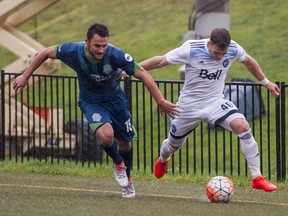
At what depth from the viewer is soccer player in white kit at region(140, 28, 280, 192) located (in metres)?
14.0

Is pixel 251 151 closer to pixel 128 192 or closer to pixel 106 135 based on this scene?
pixel 128 192

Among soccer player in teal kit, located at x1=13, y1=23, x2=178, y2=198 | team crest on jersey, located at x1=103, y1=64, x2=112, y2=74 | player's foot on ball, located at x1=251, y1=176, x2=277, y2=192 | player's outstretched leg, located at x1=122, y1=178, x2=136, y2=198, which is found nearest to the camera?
soccer player in teal kit, located at x1=13, y1=23, x2=178, y2=198

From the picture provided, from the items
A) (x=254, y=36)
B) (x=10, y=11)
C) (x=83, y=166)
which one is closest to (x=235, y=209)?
(x=83, y=166)

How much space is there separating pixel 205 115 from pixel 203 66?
596mm

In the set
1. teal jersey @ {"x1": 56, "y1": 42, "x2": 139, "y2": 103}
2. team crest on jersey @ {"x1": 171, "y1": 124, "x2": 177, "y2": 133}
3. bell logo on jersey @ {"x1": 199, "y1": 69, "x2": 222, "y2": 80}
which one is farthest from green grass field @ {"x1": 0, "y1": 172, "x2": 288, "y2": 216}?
bell logo on jersey @ {"x1": 199, "y1": 69, "x2": 222, "y2": 80}

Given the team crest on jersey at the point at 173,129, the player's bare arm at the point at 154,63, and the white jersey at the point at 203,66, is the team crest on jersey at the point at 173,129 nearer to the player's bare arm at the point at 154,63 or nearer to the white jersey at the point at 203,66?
the white jersey at the point at 203,66

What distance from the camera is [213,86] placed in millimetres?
14305

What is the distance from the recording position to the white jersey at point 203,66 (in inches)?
558

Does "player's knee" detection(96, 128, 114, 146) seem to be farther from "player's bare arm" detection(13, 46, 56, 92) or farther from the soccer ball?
the soccer ball

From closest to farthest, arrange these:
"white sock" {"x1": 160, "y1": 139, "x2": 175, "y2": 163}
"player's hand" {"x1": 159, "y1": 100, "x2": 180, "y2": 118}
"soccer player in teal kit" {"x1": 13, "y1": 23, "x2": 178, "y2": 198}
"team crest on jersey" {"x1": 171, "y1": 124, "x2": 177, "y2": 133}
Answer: "player's hand" {"x1": 159, "y1": 100, "x2": 180, "y2": 118}
"soccer player in teal kit" {"x1": 13, "y1": 23, "x2": 178, "y2": 198}
"team crest on jersey" {"x1": 171, "y1": 124, "x2": 177, "y2": 133}
"white sock" {"x1": 160, "y1": 139, "x2": 175, "y2": 163}

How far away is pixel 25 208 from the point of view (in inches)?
508

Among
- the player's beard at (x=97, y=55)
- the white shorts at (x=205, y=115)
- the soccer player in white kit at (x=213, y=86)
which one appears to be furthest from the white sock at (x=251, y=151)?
the player's beard at (x=97, y=55)

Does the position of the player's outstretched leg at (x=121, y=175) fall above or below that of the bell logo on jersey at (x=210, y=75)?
below

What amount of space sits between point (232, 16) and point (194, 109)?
2087 centimetres
